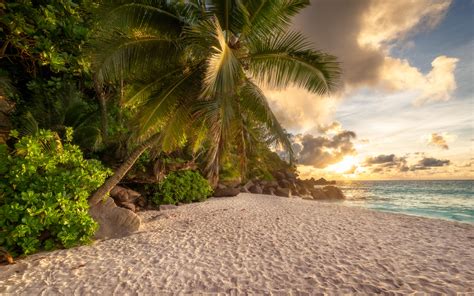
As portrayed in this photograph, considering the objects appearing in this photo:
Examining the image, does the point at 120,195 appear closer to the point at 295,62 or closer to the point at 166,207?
the point at 166,207

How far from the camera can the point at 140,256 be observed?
484 centimetres

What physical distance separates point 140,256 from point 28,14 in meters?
5.65

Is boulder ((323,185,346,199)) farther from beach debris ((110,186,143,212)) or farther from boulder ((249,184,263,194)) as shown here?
beach debris ((110,186,143,212))

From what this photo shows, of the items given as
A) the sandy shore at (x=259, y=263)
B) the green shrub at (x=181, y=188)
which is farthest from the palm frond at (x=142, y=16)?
the green shrub at (x=181, y=188)

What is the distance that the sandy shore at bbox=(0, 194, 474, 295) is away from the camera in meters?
3.57

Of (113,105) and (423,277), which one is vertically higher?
(113,105)

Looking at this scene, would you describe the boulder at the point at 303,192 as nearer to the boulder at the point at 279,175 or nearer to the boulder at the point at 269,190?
the boulder at the point at 279,175

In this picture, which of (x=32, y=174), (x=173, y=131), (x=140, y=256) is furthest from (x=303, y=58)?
(x=32, y=174)

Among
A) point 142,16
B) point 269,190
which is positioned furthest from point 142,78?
point 269,190

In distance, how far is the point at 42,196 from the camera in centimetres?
494

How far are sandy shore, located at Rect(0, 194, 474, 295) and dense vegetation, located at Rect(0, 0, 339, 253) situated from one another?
3.47ft

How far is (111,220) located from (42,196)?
1.83m

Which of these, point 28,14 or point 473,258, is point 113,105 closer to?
point 28,14

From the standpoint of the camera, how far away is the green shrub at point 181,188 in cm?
1125
